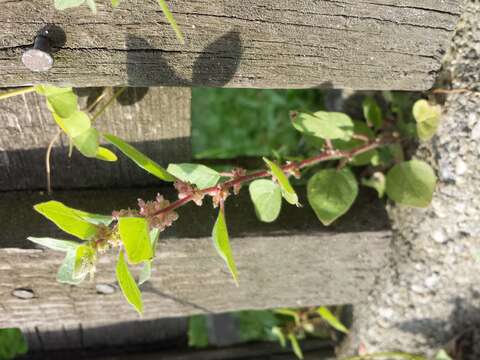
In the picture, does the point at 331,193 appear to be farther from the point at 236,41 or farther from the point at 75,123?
the point at 75,123

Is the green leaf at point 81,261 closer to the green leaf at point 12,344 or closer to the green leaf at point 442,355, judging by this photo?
the green leaf at point 12,344

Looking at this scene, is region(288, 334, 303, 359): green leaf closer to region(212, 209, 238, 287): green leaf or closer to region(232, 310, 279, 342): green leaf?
region(232, 310, 279, 342): green leaf

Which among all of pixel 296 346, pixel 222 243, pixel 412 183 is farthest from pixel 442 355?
pixel 222 243

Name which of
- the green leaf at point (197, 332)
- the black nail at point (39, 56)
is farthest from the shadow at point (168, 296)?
the green leaf at point (197, 332)

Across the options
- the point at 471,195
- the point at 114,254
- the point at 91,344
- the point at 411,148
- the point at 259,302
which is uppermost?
the point at 411,148

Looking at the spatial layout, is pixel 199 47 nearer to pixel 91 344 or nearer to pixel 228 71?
pixel 228 71

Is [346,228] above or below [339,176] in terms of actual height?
below

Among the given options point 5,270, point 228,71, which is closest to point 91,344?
point 5,270
